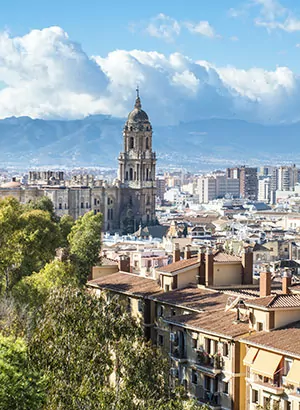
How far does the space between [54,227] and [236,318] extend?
2395 cm

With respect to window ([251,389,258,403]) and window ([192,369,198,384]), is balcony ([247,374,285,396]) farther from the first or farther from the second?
window ([192,369,198,384])

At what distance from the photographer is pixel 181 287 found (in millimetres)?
40531

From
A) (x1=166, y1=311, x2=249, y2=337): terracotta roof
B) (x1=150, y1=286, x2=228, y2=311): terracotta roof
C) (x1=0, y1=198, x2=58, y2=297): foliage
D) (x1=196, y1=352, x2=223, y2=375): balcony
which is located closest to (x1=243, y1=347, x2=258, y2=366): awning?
(x1=166, y1=311, x2=249, y2=337): terracotta roof

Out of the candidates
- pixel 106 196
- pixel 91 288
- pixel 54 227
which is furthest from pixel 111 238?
pixel 91 288

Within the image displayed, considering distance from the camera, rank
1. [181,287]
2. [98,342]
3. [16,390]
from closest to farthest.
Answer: [16,390], [98,342], [181,287]

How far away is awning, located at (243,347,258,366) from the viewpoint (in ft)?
102

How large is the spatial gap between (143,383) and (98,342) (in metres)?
2.22

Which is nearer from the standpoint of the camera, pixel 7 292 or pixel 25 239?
pixel 7 292

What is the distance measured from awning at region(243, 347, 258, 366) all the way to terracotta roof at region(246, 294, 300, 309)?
156cm

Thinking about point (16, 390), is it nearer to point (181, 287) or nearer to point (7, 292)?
point (181, 287)

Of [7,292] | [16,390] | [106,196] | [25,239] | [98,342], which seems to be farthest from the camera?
[106,196]

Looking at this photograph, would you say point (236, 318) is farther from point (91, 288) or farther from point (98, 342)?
point (91, 288)

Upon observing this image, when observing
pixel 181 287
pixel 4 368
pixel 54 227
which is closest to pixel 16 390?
pixel 4 368

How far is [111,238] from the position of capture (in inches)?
4929
